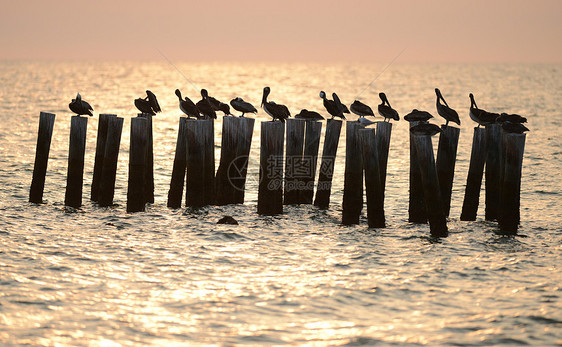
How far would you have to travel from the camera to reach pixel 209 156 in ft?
54.3

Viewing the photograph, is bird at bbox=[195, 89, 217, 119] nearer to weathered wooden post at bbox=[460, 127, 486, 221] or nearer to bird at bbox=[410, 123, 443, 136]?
bird at bbox=[410, 123, 443, 136]

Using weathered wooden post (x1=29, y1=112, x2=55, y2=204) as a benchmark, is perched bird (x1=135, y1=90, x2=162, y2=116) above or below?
above

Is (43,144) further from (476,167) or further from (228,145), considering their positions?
(476,167)

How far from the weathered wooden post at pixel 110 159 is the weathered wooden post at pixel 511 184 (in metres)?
8.75

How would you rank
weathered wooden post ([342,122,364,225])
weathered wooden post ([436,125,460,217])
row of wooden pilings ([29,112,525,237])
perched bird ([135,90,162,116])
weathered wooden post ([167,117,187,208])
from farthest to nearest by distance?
1. perched bird ([135,90,162,116])
2. weathered wooden post ([167,117,187,208])
3. weathered wooden post ([436,125,460,217])
4. weathered wooden post ([342,122,364,225])
5. row of wooden pilings ([29,112,525,237])

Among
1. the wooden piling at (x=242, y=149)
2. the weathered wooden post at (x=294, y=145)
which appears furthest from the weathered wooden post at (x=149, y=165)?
the weathered wooden post at (x=294, y=145)

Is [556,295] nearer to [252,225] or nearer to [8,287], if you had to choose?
[252,225]

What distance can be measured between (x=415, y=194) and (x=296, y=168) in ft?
10.5

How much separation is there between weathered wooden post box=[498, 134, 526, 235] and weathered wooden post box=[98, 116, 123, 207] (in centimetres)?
875

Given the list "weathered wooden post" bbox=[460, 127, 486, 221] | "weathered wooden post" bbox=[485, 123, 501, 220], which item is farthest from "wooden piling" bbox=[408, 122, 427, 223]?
"weathered wooden post" bbox=[485, 123, 501, 220]

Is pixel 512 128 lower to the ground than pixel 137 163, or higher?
higher

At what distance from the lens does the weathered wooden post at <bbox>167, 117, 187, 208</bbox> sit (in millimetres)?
16438

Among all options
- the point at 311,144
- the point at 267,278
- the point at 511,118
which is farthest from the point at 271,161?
the point at 511,118

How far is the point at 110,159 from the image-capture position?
1612 cm
